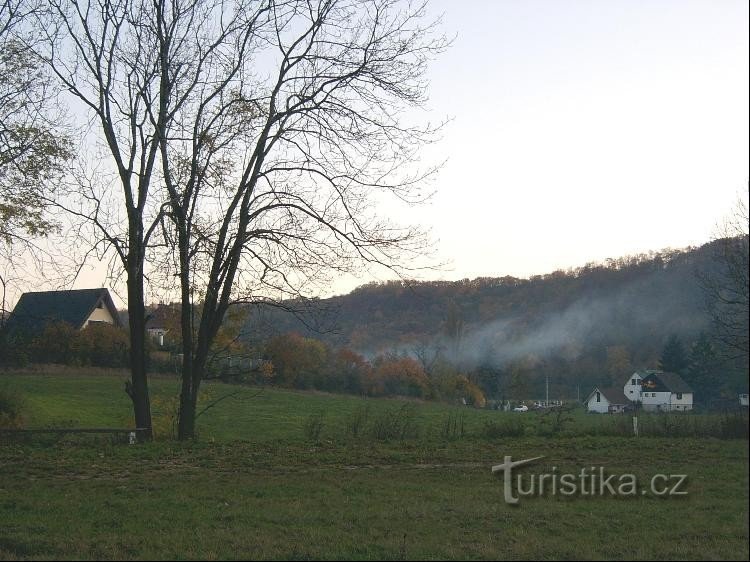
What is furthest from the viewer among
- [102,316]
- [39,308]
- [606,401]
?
[102,316]

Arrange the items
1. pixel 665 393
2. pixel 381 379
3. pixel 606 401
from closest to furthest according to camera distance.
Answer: pixel 665 393, pixel 606 401, pixel 381 379

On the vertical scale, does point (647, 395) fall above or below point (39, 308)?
below

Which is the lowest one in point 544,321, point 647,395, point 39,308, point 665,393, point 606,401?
point 606,401

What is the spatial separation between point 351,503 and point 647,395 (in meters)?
15.9

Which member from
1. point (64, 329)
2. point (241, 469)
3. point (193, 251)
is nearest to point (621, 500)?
point (241, 469)

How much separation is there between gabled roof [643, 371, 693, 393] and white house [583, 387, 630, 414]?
51.7 inches

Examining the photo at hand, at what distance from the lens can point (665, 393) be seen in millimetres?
21969

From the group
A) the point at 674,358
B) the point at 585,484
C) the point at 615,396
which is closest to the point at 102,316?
the point at 615,396

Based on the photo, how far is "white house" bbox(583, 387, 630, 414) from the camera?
23734 mm

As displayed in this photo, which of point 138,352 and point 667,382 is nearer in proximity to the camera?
point 138,352

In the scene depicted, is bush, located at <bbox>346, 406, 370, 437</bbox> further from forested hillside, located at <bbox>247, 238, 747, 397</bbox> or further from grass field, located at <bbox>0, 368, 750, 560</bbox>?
forested hillside, located at <bbox>247, 238, 747, 397</bbox>

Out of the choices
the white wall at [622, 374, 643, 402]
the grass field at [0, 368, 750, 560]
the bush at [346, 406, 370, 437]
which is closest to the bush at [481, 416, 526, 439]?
the grass field at [0, 368, 750, 560]

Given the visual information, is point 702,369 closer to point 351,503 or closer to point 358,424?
point 358,424

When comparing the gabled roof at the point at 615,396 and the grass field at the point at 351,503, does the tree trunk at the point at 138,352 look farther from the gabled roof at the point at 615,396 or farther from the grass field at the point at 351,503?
the gabled roof at the point at 615,396
